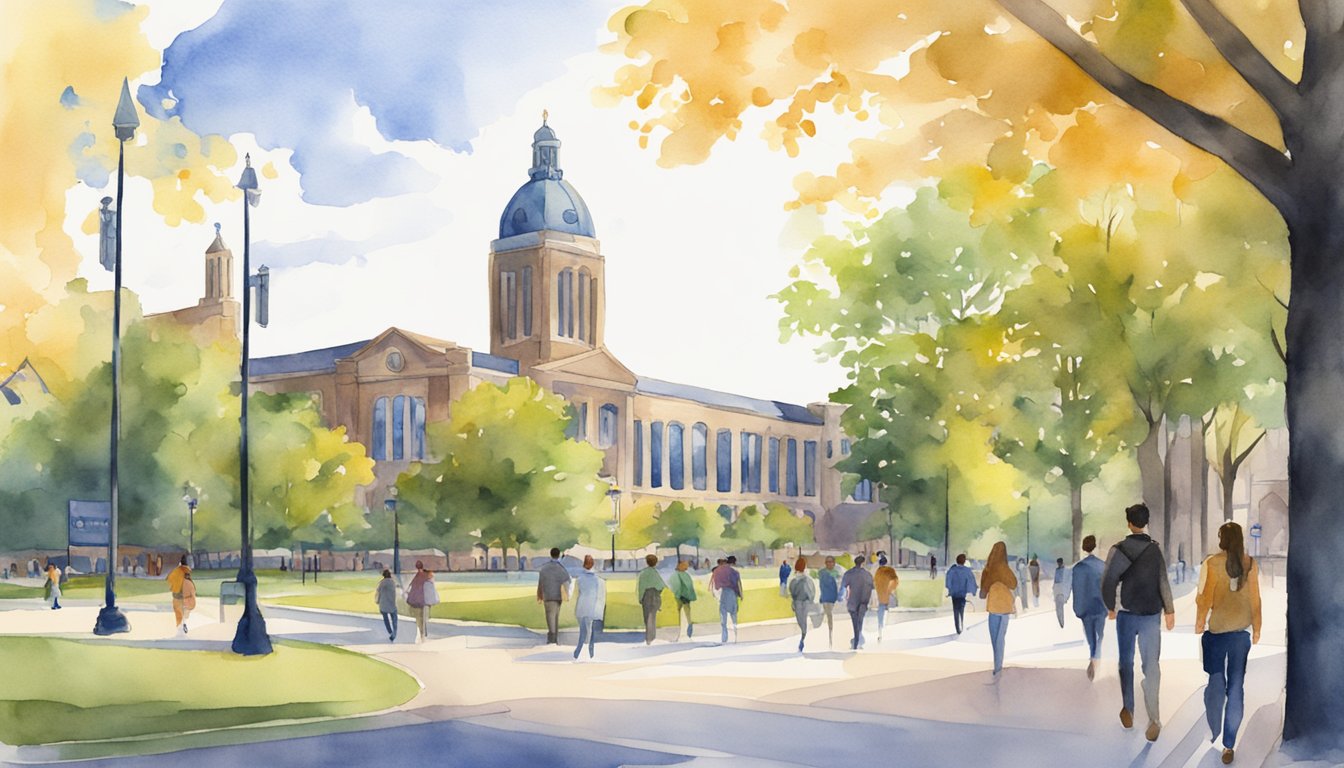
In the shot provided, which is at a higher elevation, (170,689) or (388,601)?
(388,601)

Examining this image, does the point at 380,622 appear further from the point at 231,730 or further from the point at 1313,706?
the point at 1313,706

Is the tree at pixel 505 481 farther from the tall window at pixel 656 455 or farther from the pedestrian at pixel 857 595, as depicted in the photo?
the pedestrian at pixel 857 595

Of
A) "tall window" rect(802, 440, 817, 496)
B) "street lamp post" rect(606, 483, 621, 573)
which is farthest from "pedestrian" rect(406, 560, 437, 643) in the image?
"tall window" rect(802, 440, 817, 496)

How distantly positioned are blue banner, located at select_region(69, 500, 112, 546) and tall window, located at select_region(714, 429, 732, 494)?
8281 cm

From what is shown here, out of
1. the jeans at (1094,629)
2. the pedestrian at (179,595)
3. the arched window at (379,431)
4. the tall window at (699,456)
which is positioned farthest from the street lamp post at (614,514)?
the jeans at (1094,629)

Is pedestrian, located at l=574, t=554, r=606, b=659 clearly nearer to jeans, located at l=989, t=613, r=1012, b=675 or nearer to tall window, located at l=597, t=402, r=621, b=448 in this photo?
jeans, located at l=989, t=613, r=1012, b=675

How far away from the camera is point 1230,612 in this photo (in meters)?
12.2

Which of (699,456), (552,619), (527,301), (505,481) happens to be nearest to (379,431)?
(527,301)

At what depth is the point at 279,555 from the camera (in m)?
84.1

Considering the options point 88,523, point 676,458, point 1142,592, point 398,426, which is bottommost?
point 1142,592

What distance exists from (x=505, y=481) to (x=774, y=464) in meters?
56.6

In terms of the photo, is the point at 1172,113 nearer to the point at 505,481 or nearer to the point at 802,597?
the point at 802,597

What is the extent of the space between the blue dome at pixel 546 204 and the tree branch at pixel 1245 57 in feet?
308

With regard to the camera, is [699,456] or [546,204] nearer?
[546,204]
